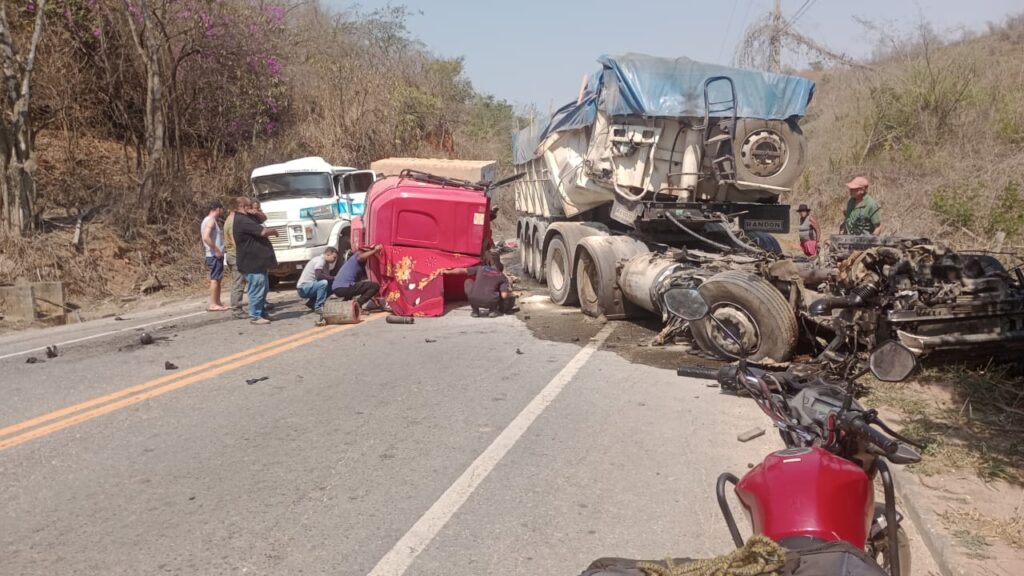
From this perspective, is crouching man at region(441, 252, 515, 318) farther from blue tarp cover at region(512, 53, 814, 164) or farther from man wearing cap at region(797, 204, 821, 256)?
man wearing cap at region(797, 204, 821, 256)

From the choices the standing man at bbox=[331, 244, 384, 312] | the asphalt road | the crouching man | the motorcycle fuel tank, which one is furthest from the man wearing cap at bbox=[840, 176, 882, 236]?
the motorcycle fuel tank

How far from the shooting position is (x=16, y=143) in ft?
44.9

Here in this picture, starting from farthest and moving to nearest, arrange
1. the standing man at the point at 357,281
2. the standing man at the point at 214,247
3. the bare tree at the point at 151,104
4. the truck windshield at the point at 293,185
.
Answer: the bare tree at the point at 151,104 → the truck windshield at the point at 293,185 → the standing man at the point at 214,247 → the standing man at the point at 357,281

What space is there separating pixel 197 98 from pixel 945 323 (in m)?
19.8

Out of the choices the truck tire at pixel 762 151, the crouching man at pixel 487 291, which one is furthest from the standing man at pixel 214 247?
the truck tire at pixel 762 151

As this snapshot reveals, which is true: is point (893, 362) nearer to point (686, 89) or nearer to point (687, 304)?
point (687, 304)

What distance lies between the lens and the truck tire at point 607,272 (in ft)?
32.8

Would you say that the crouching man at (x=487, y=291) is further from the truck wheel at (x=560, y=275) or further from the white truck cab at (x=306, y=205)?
the white truck cab at (x=306, y=205)

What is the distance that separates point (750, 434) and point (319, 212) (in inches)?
437

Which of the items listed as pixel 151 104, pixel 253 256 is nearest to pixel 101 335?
pixel 253 256

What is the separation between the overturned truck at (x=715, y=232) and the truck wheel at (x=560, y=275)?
3 cm

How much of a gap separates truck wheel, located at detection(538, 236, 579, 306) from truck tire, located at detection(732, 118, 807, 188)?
2.90m

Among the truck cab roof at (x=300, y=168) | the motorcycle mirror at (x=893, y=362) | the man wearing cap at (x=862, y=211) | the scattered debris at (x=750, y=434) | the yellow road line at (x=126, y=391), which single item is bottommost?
the yellow road line at (x=126, y=391)

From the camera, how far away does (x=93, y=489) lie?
468 centimetres
